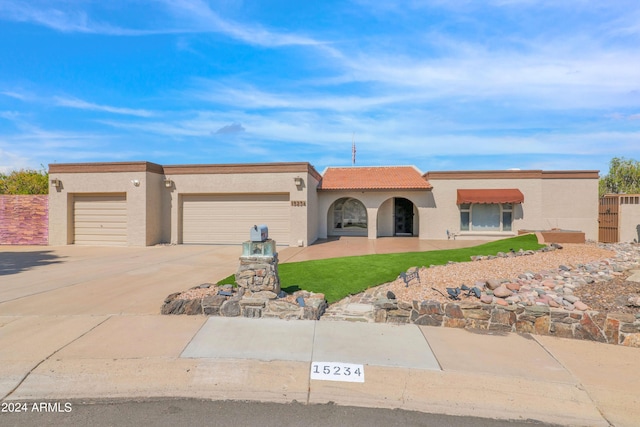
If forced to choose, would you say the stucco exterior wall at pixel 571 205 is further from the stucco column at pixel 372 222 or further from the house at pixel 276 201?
the stucco column at pixel 372 222

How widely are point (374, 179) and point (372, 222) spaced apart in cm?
294

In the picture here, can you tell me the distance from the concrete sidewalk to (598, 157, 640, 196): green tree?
5516 cm

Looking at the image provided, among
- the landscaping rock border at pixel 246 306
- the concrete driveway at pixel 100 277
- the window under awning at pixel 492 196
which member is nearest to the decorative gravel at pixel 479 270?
the landscaping rock border at pixel 246 306

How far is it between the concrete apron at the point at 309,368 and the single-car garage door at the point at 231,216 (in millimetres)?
12415

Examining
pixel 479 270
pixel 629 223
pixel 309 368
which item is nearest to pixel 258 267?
pixel 309 368

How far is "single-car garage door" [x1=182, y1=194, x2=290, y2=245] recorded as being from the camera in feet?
59.8

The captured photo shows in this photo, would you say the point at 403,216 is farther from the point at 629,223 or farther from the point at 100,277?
the point at 100,277

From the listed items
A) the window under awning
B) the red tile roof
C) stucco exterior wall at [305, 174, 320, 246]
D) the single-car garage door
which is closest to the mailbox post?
stucco exterior wall at [305, 174, 320, 246]

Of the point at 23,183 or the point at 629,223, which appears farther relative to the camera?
the point at 23,183

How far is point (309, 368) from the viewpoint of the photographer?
4.54m

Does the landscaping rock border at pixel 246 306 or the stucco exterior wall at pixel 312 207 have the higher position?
the stucco exterior wall at pixel 312 207

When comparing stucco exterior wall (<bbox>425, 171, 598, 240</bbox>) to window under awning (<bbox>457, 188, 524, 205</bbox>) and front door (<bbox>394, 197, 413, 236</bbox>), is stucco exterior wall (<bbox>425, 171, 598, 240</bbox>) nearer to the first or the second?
window under awning (<bbox>457, 188, 524, 205</bbox>)

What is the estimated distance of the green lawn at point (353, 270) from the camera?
26.9 feet

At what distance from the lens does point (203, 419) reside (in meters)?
3.57
